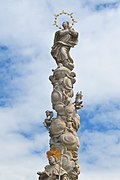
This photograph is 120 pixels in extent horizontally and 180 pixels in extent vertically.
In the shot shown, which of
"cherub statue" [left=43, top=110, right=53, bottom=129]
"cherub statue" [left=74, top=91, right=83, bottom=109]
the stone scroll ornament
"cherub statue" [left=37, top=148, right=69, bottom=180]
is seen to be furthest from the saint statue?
Answer: "cherub statue" [left=37, top=148, right=69, bottom=180]

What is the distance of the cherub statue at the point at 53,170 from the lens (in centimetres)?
1597

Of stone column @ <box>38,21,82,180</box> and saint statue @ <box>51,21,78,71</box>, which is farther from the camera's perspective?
saint statue @ <box>51,21,78,71</box>

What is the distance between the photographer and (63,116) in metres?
17.6

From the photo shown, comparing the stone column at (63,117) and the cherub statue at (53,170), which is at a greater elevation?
the stone column at (63,117)

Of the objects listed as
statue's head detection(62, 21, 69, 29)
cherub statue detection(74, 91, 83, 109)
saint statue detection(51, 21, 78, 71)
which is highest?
statue's head detection(62, 21, 69, 29)

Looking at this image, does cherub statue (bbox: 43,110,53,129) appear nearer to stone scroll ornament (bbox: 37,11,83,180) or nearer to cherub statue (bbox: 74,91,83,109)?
stone scroll ornament (bbox: 37,11,83,180)

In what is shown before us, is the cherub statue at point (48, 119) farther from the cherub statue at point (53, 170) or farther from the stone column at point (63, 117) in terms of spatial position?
the cherub statue at point (53, 170)

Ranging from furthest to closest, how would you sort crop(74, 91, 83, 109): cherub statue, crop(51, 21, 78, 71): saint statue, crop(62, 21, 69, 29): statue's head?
crop(62, 21, 69, 29): statue's head < crop(51, 21, 78, 71): saint statue < crop(74, 91, 83, 109): cherub statue

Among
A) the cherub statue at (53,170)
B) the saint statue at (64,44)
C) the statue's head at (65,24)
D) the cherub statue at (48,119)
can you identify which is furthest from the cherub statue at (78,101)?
the statue's head at (65,24)

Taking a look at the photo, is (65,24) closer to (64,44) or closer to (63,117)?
(64,44)

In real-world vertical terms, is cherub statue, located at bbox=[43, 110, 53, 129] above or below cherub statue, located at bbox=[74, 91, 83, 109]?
below

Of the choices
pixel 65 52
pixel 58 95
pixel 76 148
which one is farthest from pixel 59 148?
pixel 65 52

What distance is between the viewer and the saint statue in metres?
18.8

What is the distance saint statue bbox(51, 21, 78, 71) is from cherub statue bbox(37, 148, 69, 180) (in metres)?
3.69
